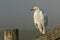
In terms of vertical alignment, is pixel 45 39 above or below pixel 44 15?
below

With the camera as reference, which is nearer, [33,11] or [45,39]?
[45,39]

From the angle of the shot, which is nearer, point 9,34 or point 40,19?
point 9,34

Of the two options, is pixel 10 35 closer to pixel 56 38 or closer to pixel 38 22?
pixel 56 38

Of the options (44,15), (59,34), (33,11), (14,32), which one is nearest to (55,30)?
(59,34)

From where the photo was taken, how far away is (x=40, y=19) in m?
9.14

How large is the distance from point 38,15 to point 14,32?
3.53 metres

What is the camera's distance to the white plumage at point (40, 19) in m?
8.94

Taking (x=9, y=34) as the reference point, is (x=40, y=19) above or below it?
above

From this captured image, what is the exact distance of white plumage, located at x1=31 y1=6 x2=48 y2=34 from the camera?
8938 mm

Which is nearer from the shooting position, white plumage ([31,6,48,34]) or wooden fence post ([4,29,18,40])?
wooden fence post ([4,29,18,40])

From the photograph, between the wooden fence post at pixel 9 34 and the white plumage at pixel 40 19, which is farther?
the white plumage at pixel 40 19

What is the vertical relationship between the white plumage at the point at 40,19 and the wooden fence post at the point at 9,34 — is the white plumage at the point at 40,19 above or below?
above

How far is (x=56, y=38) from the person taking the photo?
17.1 ft

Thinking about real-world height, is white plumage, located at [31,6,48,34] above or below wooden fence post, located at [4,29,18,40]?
above
